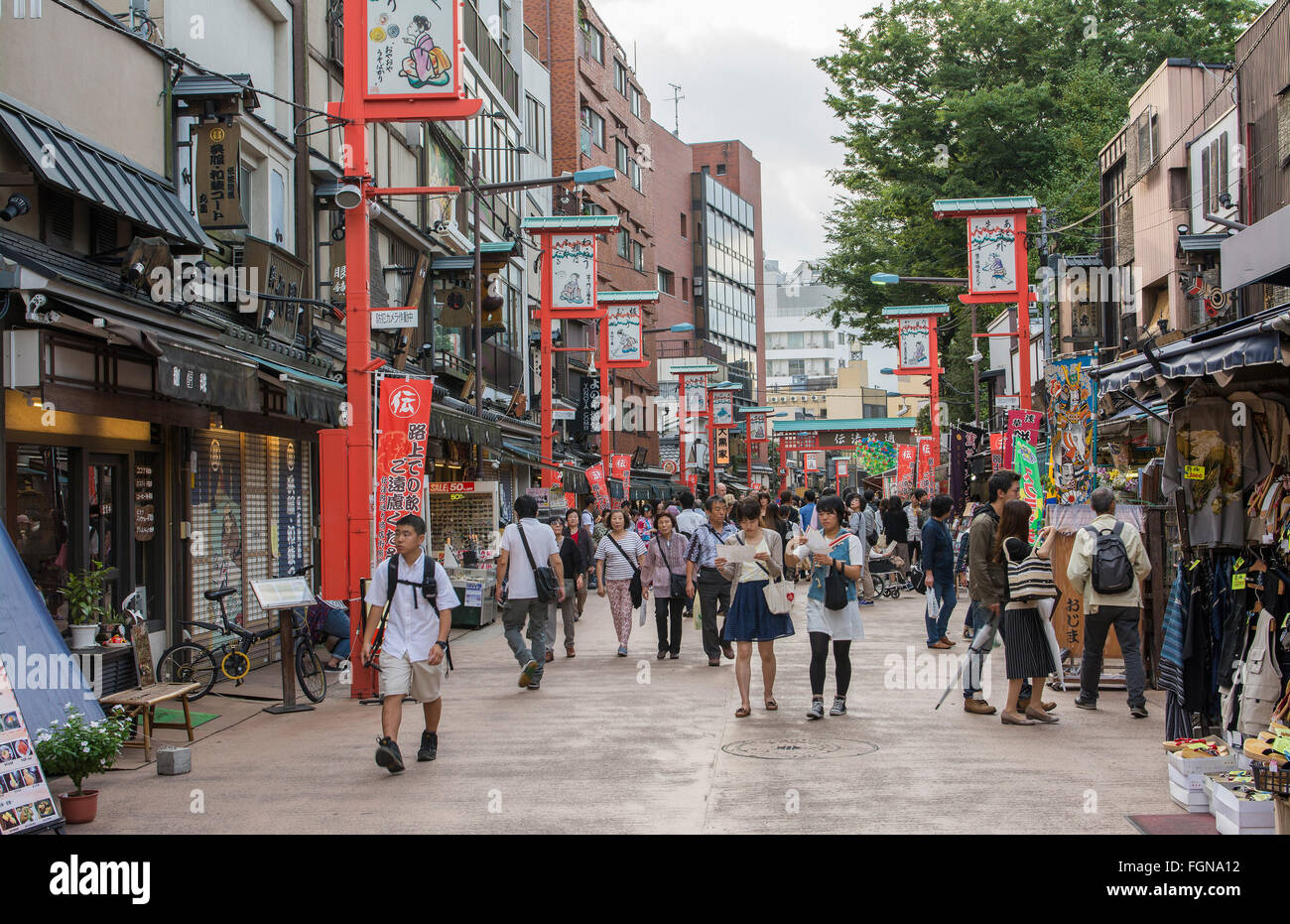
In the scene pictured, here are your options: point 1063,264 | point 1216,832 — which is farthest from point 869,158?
point 1216,832

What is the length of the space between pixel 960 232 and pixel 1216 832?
35.0 m

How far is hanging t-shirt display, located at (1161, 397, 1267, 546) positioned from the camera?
26.4 ft

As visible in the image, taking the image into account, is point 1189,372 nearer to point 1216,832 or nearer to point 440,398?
point 1216,832

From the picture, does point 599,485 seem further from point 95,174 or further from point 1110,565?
point 1110,565

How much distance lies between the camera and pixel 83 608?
10438mm

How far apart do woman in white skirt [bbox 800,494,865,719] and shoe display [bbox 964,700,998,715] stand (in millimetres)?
1101

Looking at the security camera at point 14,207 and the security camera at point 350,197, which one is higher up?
the security camera at point 350,197

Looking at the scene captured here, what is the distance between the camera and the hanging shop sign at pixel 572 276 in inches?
1093

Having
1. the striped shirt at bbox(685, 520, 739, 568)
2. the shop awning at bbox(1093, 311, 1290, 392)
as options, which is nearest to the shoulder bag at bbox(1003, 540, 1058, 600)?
the shop awning at bbox(1093, 311, 1290, 392)

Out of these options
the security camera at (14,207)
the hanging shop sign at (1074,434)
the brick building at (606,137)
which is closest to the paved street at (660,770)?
the hanging shop sign at (1074,434)

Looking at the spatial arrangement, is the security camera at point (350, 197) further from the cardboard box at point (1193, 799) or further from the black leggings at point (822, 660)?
the cardboard box at point (1193, 799)

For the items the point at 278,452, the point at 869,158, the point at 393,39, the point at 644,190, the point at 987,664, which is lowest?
the point at 987,664

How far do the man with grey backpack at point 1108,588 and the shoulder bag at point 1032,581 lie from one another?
0.69 meters

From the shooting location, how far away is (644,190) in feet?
208
